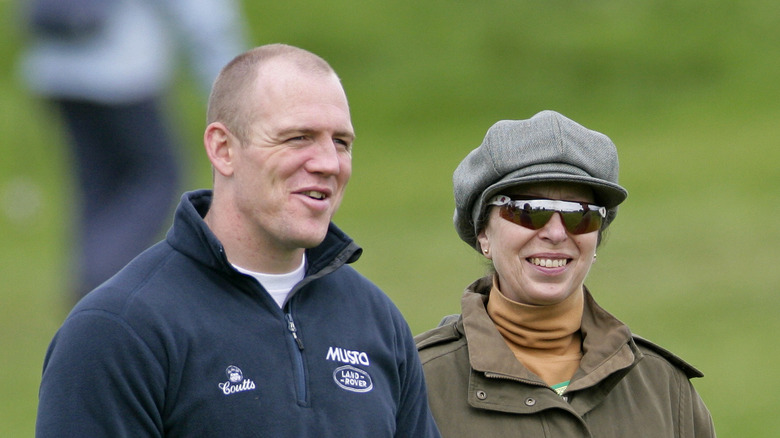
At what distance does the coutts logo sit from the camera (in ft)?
13.4

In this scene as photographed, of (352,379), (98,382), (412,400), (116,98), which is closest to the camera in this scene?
(98,382)

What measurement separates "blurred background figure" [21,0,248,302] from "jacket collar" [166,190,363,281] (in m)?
4.72

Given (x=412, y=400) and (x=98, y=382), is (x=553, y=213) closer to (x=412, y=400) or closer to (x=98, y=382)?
(x=412, y=400)

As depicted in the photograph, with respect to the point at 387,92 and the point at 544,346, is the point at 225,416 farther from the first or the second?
the point at 387,92

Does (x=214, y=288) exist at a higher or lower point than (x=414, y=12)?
higher

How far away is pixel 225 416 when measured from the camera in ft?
13.4

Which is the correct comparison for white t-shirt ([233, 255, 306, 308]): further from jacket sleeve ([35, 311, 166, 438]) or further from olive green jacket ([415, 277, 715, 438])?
olive green jacket ([415, 277, 715, 438])

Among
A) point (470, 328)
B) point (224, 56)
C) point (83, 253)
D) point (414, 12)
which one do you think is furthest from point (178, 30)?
point (414, 12)

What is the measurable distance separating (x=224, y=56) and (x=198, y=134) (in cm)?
1405

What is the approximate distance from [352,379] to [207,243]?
20.4 inches

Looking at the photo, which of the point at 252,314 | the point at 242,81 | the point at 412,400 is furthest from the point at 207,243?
the point at 412,400

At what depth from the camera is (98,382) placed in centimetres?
395

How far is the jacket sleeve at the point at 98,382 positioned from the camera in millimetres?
3945

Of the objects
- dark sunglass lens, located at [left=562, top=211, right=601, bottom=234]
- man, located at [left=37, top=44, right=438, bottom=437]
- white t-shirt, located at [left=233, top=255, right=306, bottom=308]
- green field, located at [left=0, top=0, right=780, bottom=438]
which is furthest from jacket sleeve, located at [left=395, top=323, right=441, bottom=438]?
green field, located at [left=0, top=0, right=780, bottom=438]
